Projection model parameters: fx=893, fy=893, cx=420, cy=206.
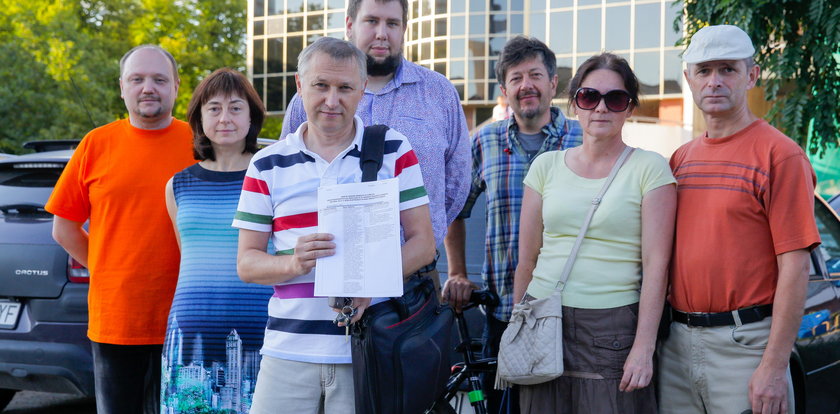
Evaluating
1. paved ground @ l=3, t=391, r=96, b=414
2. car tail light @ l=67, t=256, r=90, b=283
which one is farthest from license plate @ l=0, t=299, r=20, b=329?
paved ground @ l=3, t=391, r=96, b=414

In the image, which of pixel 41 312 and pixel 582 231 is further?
pixel 41 312

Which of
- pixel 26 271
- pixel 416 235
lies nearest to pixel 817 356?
pixel 416 235

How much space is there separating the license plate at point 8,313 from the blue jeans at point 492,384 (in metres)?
2.31

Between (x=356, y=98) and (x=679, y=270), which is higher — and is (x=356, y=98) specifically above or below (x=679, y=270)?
above

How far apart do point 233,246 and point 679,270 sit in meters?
1.60

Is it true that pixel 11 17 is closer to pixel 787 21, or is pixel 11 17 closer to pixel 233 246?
pixel 787 21

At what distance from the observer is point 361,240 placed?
2.51 meters

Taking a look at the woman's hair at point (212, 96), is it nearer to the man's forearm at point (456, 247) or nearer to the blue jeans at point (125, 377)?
the blue jeans at point (125, 377)

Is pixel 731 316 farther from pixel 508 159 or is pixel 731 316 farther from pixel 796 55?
pixel 796 55

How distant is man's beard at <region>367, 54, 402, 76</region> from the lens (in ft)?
11.2

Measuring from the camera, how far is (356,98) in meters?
2.66

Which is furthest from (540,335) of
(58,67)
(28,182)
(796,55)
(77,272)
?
(58,67)

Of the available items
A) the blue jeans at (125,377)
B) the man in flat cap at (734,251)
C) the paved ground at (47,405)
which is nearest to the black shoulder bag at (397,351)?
the man in flat cap at (734,251)

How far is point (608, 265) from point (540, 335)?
0.32 metres
